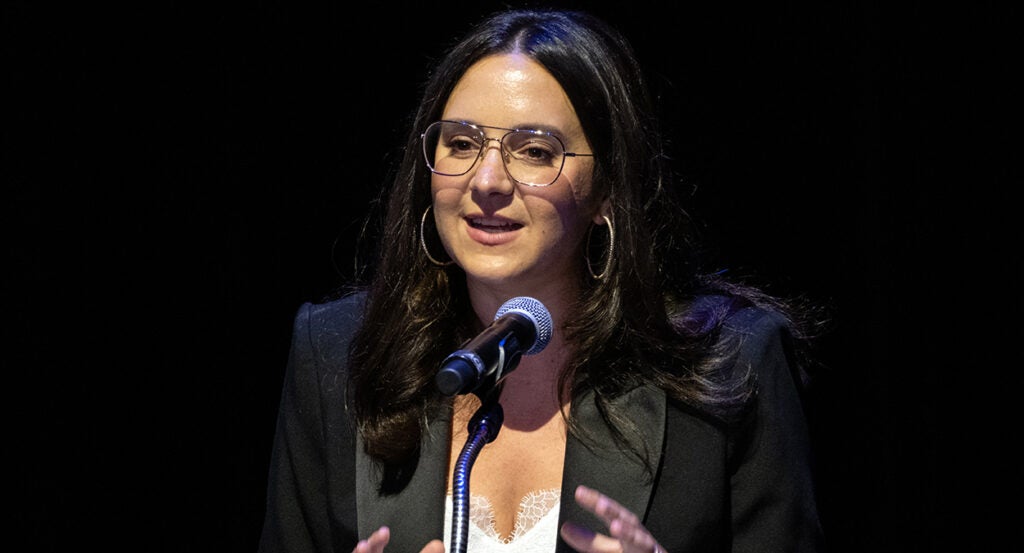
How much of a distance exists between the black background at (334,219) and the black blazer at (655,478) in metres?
0.60

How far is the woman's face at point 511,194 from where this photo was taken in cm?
226

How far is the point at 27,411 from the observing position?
312cm

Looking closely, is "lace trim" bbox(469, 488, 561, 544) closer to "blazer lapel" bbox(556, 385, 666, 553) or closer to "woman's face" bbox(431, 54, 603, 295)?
"blazer lapel" bbox(556, 385, 666, 553)

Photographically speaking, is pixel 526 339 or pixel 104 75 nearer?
pixel 526 339

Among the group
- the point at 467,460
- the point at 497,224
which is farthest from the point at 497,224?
the point at 467,460

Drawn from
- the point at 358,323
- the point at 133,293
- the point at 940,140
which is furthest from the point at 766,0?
the point at 133,293

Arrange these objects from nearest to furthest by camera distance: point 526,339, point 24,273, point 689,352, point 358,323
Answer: point 526,339, point 689,352, point 358,323, point 24,273

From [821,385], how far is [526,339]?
1560mm

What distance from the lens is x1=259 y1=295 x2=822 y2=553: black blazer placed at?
7.44 feet

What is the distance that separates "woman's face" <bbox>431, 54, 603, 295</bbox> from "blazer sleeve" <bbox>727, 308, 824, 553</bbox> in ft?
1.66

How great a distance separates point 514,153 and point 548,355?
495 mm

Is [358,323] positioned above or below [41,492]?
above

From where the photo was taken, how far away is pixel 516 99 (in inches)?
90.0

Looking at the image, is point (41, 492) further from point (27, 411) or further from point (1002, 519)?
point (1002, 519)
